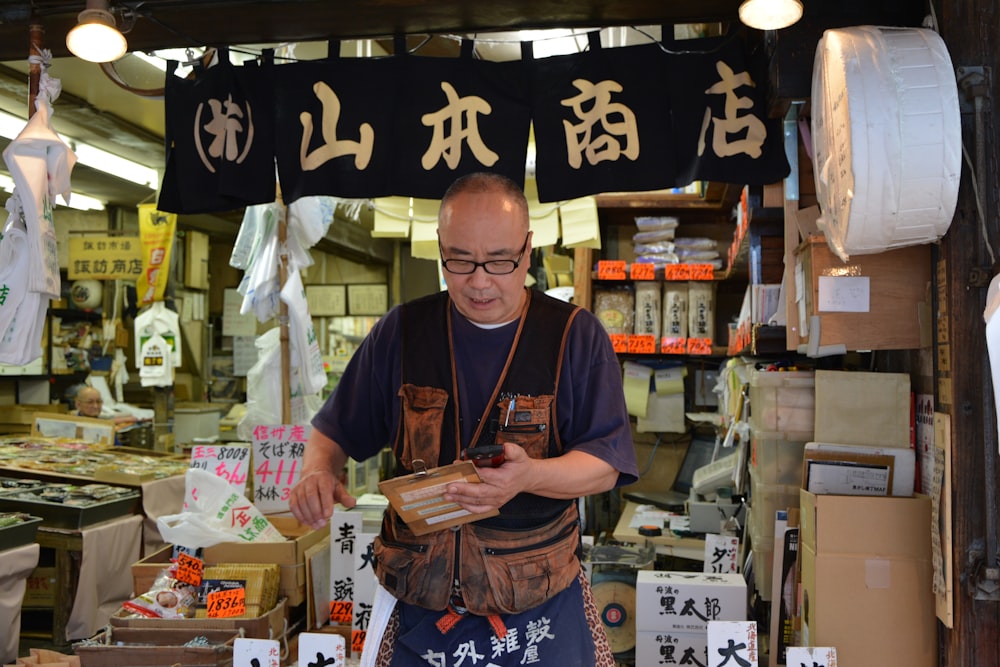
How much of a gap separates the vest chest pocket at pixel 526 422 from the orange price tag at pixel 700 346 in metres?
4.51

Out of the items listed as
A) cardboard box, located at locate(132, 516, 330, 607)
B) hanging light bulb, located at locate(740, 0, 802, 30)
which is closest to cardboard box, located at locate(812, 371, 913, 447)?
hanging light bulb, located at locate(740, 0, 802, 30)

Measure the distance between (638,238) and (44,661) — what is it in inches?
207

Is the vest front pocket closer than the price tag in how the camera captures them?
Yes

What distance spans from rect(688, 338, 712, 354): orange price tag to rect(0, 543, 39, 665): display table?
488 cm

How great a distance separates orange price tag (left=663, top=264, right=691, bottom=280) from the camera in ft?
22.4

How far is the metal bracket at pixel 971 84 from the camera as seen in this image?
2.87 m

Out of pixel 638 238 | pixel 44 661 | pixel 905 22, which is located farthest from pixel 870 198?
pixel 638 238

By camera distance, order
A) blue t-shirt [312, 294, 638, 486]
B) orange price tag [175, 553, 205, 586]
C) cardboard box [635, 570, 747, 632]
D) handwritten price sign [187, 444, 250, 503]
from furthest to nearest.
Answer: handwritten price sign [187, 444, 250, 503] → orange price tag [175, 553, 205, 586] → cardboard box [635, 570, 747, 632] → blue t-shirt [312, 294, 638, 486]

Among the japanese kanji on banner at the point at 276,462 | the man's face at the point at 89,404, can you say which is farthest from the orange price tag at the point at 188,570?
the man's face at the point at 89,404

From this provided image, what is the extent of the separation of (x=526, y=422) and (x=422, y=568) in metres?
0.52

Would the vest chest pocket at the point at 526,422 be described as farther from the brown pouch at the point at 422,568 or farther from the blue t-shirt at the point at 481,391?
the brown pouch at the point at 422,568

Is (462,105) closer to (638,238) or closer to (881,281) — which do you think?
(881,281)

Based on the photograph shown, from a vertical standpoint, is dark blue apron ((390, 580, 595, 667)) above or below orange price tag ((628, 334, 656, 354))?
below

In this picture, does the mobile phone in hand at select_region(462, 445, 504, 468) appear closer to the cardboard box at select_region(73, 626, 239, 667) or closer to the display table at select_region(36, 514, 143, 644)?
the cardboard box at select_region(73, 626, 239, 667)
